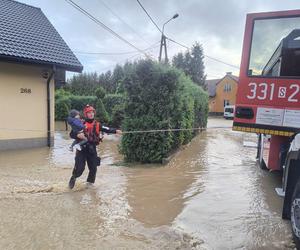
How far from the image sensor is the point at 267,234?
4.44 meters

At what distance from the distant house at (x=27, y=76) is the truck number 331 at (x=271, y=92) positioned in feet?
27.9

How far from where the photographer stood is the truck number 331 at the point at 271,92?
4562mm

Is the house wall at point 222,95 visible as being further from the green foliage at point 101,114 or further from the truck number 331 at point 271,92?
the truck number 331 at point 271,92

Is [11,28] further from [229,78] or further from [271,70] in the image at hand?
[229,78]

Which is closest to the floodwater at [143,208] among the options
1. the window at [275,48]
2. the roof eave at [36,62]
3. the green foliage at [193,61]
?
the window at [275,48]

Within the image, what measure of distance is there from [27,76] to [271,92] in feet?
30.8

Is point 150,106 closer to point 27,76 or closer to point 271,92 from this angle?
point 271,92

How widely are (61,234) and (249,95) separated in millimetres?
3269

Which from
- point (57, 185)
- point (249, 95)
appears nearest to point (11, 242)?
point (57, 185)

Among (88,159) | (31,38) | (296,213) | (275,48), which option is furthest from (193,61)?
(296,213)

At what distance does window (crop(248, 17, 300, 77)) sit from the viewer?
15.3 feet

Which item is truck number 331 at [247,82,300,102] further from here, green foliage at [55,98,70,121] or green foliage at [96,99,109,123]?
green foliage at [55,98,70,121]

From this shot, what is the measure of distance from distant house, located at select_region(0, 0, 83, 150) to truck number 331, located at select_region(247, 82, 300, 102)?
8.51 metres

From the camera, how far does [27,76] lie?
11719 mm
